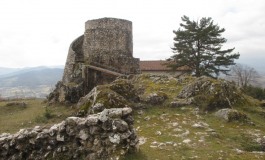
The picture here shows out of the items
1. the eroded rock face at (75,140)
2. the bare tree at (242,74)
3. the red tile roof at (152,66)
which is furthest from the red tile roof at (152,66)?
the eroded rock face at (75,140)

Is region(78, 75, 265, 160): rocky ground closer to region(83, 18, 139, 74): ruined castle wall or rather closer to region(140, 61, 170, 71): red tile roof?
region(83, 18, 139, 74): ruined castle wall

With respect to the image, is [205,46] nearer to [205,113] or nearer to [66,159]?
[205,113]

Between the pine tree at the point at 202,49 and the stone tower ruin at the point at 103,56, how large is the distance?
22.8 feet

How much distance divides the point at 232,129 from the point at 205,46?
26.6 m

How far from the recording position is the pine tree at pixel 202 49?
42031 millimetres

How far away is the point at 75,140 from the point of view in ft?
42.4

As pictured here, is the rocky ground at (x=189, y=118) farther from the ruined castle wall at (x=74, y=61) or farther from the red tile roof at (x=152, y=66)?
the red tile roof at (x=152, y=66)

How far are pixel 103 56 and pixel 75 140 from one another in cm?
2637

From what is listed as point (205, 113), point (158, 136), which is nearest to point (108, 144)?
point (158, 136)

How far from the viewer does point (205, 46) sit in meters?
42.7

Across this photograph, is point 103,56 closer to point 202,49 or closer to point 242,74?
point 202,49

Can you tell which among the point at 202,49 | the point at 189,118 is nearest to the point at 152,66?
the point at 202,49

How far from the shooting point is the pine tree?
42031 mm

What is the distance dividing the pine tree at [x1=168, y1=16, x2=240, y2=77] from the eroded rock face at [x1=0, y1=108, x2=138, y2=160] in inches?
1197
